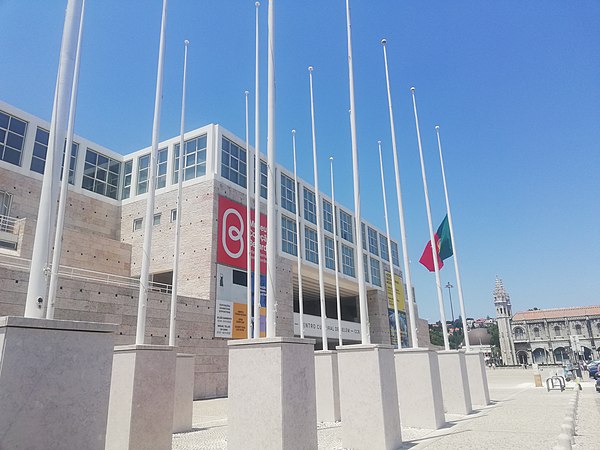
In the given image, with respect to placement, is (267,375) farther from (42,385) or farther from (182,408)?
(182,408)

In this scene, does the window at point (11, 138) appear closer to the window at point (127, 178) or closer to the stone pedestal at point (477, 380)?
the window at point (127, 178)

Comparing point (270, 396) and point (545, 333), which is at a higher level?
point (545, 333)

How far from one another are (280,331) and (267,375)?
28080mm

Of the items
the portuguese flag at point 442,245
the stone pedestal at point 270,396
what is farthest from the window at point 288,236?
the stone pedestal at point 270,396

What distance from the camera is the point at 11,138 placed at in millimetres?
28859

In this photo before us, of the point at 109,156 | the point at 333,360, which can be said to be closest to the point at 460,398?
the point at 333,360

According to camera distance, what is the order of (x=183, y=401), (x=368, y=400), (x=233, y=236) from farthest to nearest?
(x=233, y=236) < (x=183, y=401) < (x=368, y=400)

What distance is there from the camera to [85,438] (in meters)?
4.89

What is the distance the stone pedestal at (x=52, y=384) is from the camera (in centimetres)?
446

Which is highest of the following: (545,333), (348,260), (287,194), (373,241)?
(287,194)

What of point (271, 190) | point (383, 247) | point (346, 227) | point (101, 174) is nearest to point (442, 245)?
point (271, 190)

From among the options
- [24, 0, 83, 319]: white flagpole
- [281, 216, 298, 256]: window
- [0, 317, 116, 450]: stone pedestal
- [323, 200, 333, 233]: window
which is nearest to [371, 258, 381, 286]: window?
[323, 200, 333, 233]: window

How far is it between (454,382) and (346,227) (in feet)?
119

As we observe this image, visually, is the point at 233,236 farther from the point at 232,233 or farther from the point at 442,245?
the point at 442,245
